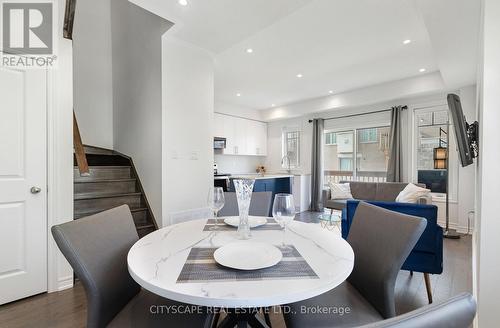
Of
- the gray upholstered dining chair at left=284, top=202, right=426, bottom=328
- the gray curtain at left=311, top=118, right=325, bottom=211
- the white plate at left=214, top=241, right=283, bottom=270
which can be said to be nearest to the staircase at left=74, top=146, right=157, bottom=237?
the white plate at left=214, top=241, right=283, bottom=270

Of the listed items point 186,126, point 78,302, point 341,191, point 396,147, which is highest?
point 186,126

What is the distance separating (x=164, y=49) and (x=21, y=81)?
1.34 metres

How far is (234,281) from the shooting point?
795 mm

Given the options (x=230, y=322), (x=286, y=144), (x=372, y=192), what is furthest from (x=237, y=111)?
(x=230, y=322)

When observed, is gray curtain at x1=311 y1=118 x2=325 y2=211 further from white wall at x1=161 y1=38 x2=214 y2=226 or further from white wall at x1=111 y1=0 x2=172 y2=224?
white wall at x1=111 y1=0 x2=172 y2=224

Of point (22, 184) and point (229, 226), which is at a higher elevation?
point (22, 184)

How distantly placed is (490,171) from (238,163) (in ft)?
17.9

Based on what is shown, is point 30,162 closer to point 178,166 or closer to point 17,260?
point 17,260

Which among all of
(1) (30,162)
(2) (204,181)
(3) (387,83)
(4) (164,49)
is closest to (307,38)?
(4) (164,49)

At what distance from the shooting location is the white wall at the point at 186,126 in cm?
276

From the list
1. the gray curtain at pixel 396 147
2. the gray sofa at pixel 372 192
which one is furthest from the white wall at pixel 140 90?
the gray curtain at pixel 396 147

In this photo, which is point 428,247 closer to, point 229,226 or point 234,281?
point 229,226

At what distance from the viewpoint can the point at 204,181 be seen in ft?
10.1

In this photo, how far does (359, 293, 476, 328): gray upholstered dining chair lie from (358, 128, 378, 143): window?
5.49 m
